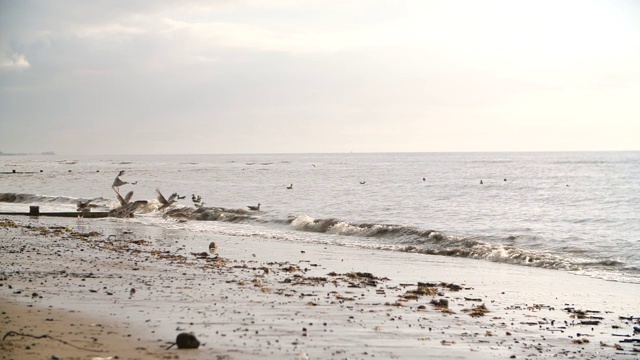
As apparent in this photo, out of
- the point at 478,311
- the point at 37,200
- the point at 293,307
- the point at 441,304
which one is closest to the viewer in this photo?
the point at 293,307

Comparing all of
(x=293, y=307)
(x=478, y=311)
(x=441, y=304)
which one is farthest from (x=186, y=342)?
(x=478, y=311)

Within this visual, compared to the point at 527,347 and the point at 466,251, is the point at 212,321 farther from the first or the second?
the point at 466,251

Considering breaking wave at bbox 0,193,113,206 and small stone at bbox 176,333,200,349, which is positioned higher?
small stone at bbox 176,333,200,349

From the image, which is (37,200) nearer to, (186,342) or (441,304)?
(441,304)

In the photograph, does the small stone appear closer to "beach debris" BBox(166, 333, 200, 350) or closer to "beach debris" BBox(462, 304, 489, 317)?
"beach debris" BBox(166, 333, 200, 350)

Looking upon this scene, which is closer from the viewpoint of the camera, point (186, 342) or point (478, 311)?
point (186, 342)

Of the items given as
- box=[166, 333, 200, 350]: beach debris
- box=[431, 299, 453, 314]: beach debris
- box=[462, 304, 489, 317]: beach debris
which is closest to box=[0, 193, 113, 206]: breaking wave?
box=[431, 299, 453, 314]: beach debris

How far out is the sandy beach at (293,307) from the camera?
7.69 m

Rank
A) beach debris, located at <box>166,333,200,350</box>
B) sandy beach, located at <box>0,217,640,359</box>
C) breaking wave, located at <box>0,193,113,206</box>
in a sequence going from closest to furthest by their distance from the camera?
beach debris, located at <box>166,333,200,350</box> < sandy beach, located at <box>0,217,640,359</box> < breaking wave, located at <box>0,193,113,206</box>

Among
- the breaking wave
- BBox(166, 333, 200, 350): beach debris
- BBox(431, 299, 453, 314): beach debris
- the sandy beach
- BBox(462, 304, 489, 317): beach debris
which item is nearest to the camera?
BBox(166, 333, 200, 350): beach debris

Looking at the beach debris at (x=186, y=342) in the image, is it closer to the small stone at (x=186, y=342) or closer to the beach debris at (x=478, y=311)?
the small stone at (x=186, y=342)

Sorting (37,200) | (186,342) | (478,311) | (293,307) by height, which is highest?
(186,342)

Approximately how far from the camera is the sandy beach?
769cm

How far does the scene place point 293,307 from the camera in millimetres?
10195
